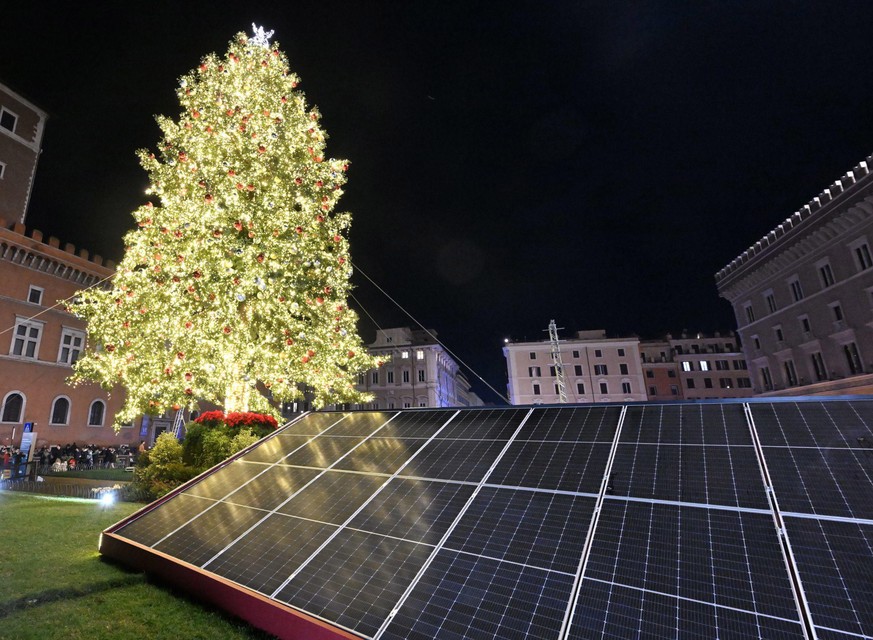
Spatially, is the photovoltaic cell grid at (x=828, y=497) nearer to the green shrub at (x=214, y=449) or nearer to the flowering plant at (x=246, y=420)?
the green shrub at (x=214, y=449)

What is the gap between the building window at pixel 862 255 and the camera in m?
35.7

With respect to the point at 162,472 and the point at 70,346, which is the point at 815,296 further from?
the point at 70,346

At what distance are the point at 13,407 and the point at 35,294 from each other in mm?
9616

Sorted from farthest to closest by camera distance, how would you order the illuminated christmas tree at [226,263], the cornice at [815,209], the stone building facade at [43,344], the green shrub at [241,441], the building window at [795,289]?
the building window at [795,289] < the cornice at [815,209] < the stone building facade at [43,344] < the illuminated christmas tree at [226,263] < the green shrub at [241,441]

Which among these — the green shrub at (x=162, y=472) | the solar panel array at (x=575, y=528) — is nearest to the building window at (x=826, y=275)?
the solar panel array at (x=575, y=528)

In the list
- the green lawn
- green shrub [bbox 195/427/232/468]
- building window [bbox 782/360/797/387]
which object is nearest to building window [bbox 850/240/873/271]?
building window [bbox 782/360/797/387]

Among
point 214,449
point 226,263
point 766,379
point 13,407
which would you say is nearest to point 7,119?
point 13,407

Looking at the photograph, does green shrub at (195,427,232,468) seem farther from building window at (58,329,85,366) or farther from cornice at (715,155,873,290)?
cornice at (715,155,873,290)

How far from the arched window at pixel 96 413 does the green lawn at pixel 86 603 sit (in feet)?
130

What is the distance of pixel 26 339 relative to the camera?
34.5 m

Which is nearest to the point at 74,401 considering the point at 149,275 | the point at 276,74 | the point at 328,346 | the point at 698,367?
the point at 149,275

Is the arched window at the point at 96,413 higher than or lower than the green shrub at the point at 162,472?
higher

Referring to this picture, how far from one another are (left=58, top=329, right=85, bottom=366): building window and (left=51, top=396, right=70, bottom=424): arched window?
3.41 metres

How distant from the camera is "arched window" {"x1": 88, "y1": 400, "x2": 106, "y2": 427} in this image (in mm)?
38469
